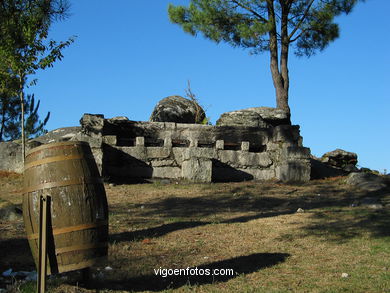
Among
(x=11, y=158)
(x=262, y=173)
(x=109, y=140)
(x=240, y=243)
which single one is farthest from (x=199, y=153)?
(x=240, y=243)

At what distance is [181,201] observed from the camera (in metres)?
10.6

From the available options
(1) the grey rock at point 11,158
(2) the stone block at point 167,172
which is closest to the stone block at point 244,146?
(2) the stone block at point 167,172

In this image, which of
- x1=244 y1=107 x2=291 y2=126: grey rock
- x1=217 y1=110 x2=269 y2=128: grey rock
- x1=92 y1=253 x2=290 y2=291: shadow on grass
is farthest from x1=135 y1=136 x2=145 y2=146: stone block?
x1=92 y1=253 x2=290 y2=291: shadow on grass

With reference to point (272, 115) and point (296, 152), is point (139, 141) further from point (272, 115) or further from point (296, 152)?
point (272, 115)

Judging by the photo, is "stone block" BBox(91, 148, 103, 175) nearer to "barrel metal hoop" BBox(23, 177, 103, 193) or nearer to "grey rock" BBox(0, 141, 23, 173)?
"grey rock" BBox(0, 141, 23, 173)

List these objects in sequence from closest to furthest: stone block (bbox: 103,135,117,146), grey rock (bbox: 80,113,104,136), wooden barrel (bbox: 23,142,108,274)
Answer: wooden barrel (bbox: 23,142,108,274) < grey rock (bbox: 80,113,104,136) < stone block (bbox: 103,135,117,146)

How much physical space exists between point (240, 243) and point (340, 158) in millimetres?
10571

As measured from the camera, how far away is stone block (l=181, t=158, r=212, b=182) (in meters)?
12.8

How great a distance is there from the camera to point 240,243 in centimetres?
709

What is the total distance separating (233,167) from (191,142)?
1339 mm

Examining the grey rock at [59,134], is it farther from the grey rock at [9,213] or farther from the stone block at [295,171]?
the grey rock at [9,213]

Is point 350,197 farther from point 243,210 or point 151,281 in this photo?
point 151,281

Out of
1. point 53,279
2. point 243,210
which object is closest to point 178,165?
point 243,210

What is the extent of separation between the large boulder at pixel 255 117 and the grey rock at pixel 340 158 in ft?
7.47
